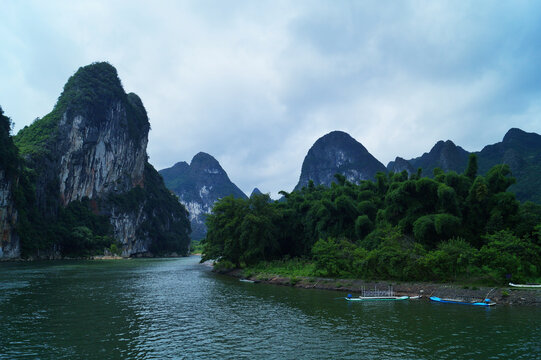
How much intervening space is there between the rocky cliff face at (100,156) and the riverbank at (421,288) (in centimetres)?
9100

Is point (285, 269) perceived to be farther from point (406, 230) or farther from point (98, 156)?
point (98, 156)

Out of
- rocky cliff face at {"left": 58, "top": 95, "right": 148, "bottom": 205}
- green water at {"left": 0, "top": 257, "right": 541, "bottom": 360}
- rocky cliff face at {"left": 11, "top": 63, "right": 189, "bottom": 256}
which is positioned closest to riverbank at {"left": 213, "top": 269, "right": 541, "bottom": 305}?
green water at {"left": 0, "top": 257, "right": 541, "bottom": 360}

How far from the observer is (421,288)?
90.6 feet

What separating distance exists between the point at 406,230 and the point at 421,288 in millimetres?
8851

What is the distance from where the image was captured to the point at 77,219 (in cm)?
11275

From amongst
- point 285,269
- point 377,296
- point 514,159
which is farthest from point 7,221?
point 514,159

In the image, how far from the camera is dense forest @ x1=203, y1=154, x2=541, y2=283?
26641 millimetres

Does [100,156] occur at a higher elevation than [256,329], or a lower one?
higher

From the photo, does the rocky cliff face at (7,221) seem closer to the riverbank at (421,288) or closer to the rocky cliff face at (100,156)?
the rocky cliff face at (100,156)

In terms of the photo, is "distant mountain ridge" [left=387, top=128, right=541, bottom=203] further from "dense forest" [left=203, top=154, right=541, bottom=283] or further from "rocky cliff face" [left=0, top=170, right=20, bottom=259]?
"rocky cliff face" [left=0, top=170, right=20, bottom=259]

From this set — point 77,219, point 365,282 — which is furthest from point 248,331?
point 77,219

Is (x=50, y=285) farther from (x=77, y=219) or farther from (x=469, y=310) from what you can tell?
(x=77, y=219)

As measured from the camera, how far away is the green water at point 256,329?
1409cm

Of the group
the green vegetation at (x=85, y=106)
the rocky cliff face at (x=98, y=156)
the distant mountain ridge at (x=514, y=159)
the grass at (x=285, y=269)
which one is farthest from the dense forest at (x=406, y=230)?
the rocky cliff face at (x=98, y=156)
